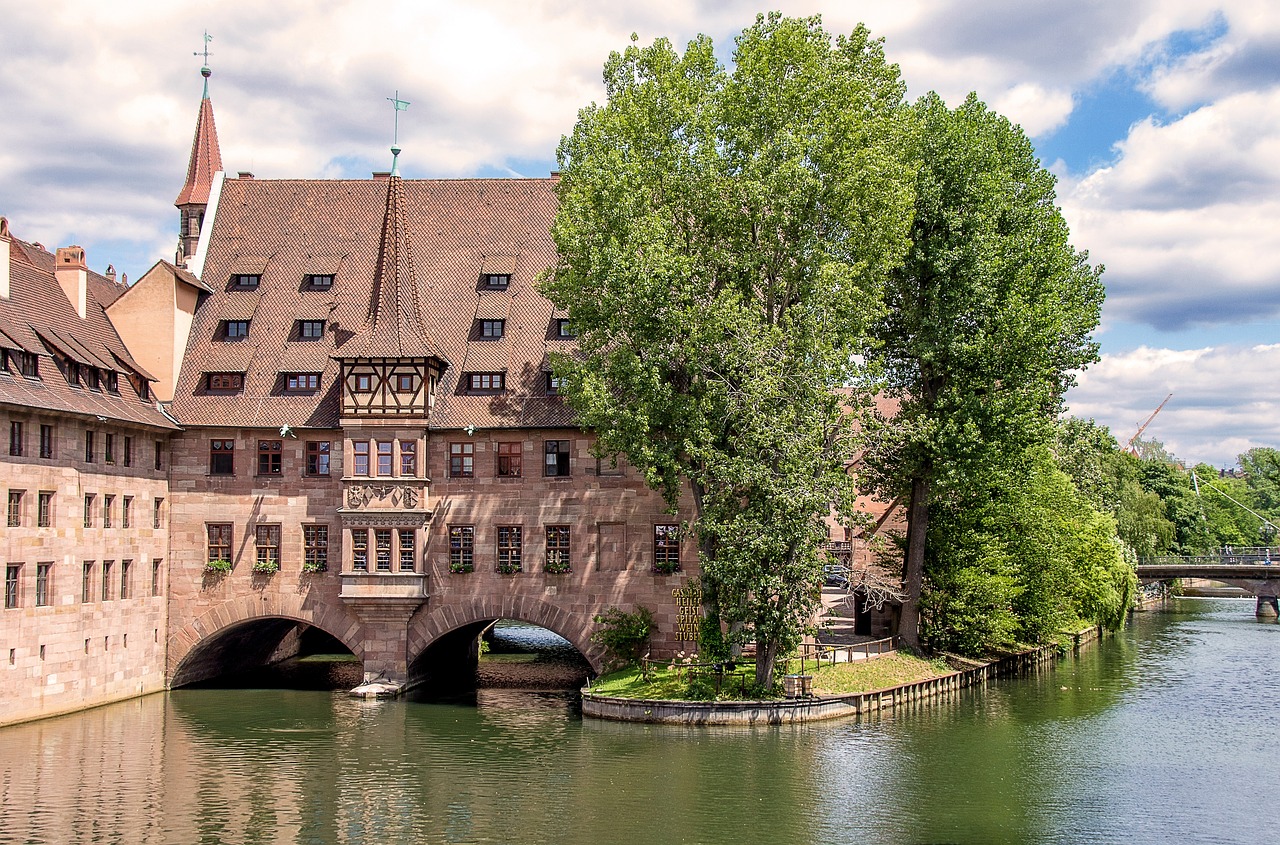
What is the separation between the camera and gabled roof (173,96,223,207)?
60156mm

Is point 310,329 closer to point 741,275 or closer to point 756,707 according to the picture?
point 741,275

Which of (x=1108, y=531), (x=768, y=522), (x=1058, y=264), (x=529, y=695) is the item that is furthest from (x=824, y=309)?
(x=1108, y=531)

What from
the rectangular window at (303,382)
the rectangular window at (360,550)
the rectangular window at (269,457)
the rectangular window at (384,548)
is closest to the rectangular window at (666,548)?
the rectangular window at (384,548)

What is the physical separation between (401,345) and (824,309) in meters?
16.3

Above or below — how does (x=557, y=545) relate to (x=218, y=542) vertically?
below


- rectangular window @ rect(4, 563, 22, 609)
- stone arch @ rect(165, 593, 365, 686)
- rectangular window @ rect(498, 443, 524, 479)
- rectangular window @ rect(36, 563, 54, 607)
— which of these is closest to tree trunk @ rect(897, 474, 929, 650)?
rectangular window @ rect(498, 443, 524, 479)

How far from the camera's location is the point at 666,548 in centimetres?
4859

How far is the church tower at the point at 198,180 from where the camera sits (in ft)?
196

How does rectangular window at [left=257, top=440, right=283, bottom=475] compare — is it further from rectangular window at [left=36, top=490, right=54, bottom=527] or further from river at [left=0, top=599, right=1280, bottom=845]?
river at [left=0, top=599, right=1280, bottom=845]

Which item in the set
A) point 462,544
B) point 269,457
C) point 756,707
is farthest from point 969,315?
point 269,457

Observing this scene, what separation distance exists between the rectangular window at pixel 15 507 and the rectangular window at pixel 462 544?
49.8 feet

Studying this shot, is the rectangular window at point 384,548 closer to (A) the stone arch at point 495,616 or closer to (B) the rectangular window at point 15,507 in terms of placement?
(A) the stone arch at point 495,616

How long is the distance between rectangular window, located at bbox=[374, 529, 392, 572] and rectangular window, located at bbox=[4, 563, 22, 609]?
40.9 ft

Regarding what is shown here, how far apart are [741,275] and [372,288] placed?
56.4 feet
